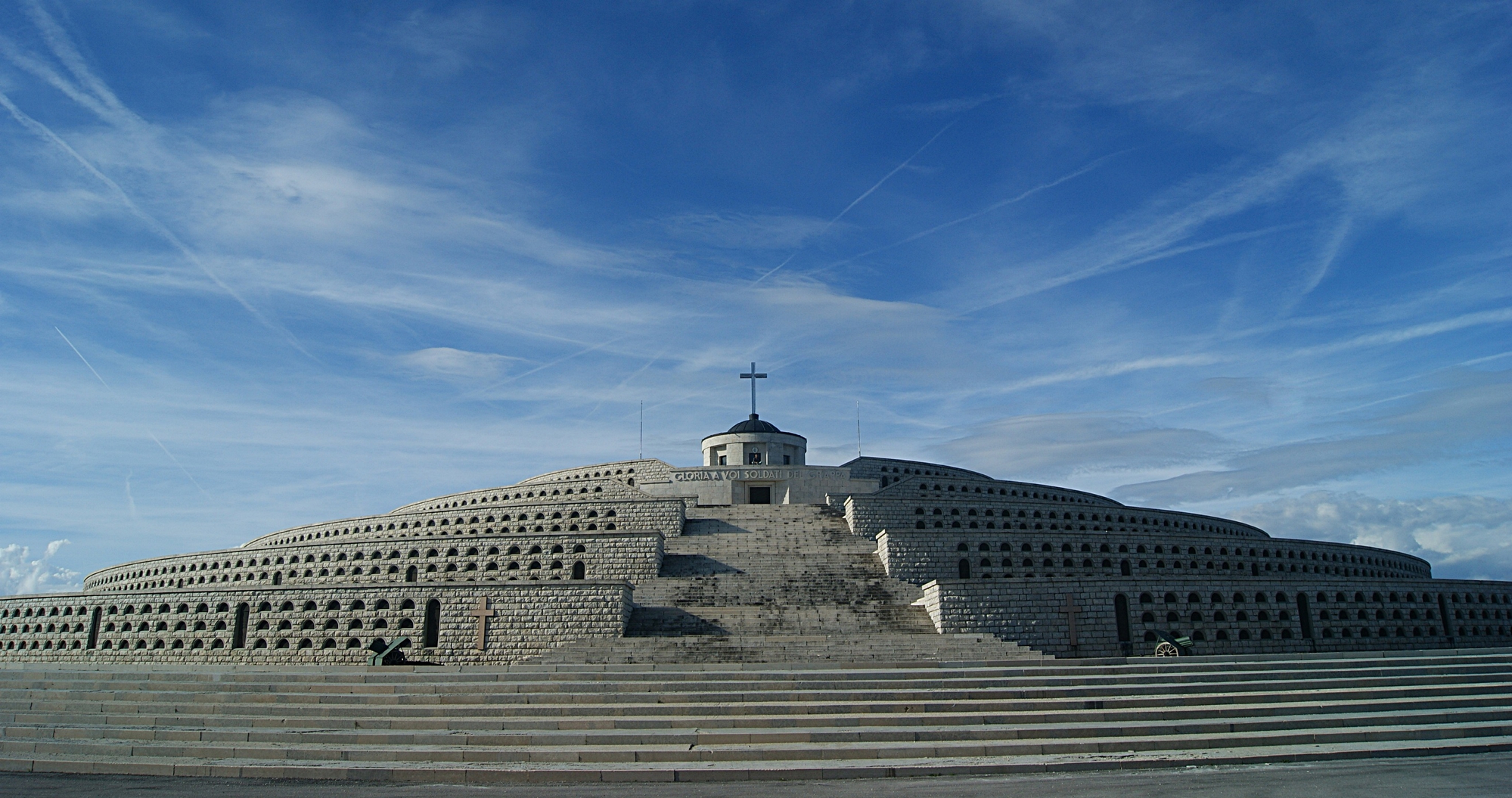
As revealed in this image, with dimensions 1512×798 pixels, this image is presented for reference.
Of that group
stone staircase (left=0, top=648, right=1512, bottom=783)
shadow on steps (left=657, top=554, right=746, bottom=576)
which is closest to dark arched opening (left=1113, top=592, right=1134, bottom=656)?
stone staircase (left=0, top=648, right=1512, bottom=783)

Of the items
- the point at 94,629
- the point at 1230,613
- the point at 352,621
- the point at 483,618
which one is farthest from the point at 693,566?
the point at 94,629

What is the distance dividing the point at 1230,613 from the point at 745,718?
15.0m

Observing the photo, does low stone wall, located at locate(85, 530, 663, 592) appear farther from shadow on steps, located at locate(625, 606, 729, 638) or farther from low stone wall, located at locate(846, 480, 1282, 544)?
low stone wall, located at locate(846, 480, 1282, 544)

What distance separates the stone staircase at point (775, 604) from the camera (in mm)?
18953


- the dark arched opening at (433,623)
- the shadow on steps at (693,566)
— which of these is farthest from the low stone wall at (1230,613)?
the dark arched opening at (433,623)

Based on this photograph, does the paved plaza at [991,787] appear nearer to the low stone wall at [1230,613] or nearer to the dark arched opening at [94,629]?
the low stone wall at [1230,613]

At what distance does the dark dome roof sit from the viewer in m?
37.0

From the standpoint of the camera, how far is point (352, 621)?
21891 millimetres

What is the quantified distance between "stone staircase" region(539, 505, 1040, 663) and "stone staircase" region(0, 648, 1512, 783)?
206 cm

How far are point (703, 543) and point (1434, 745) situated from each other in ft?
56.8

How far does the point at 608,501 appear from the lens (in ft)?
96.2

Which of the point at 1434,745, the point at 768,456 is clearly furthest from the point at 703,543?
the point at 1434,745

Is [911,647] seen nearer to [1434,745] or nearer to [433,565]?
[1434,745]

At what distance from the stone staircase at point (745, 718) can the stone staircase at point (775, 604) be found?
2.06 metres
